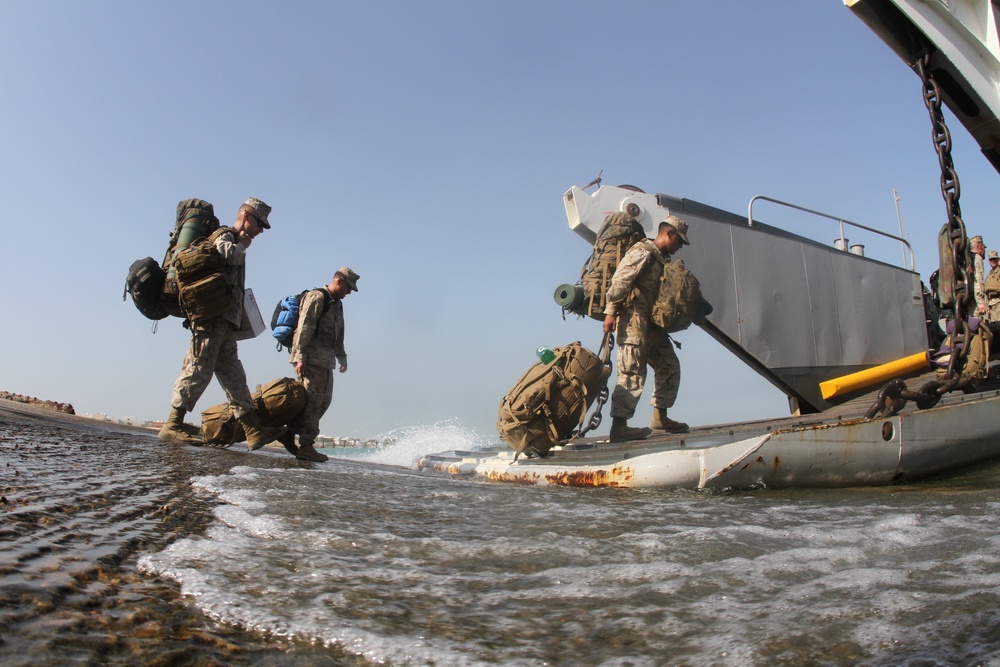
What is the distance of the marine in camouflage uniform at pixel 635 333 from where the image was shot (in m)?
5.93

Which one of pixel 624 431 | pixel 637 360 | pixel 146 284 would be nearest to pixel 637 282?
pixel 637 360

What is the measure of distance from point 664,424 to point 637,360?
861mm

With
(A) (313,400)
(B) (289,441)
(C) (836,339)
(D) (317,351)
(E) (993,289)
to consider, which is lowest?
(B) (289,441)

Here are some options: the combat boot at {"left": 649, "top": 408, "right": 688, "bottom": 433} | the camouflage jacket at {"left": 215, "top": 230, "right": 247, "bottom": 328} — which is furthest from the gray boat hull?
the camouflage jacket at {"left": 215, "top": 230, "right": 247, "bottom": 328}

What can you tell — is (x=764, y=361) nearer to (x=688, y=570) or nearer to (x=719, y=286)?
(x=719, y=286)

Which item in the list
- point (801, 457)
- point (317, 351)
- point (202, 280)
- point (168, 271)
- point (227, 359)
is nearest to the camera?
point (801, 457)

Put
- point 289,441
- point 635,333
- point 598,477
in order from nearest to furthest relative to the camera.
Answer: point 598,477 < point 635,333 < point 289,441

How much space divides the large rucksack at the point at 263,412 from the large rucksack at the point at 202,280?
0.92m

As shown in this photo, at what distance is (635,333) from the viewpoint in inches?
236

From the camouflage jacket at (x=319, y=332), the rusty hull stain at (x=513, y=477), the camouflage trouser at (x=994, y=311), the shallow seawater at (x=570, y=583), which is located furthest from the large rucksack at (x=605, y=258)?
the camouflage trouser at (x=994, y=311)

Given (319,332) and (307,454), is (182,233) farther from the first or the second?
(307,454)

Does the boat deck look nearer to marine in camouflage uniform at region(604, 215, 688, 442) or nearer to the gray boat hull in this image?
the gray boat hull

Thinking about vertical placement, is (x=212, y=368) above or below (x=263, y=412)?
above

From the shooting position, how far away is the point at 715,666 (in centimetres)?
118
